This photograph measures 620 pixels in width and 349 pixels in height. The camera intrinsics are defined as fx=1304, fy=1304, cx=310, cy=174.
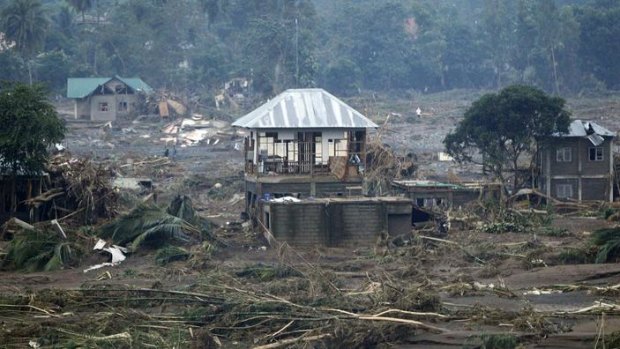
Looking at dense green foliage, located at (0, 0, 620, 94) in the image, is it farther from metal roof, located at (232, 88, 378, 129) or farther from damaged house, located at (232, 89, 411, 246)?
damaged house, located at (232, 89, 411, 246)

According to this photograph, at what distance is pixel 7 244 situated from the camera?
3547 cm

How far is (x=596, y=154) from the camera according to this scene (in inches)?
1918

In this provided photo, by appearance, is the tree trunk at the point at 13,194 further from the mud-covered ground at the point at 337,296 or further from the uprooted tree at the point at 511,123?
the uprooted tree at the point at 511,123

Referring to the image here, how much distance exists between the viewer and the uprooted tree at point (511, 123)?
48.4 m

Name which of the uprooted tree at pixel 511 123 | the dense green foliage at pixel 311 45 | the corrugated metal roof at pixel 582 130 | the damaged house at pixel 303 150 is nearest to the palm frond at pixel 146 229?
the damaged house at pixel 303 150

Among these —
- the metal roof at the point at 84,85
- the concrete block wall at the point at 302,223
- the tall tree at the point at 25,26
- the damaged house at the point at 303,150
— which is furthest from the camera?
the tall tree at the point at 25,26

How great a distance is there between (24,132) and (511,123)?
62.2 feet

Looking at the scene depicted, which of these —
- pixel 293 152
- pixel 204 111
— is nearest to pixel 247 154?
pixel 293 152

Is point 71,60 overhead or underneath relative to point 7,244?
overhead

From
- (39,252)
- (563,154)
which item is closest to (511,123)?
(563,154)

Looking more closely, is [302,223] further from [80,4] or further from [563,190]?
[80,4]

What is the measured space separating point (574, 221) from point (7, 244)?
18624 mm

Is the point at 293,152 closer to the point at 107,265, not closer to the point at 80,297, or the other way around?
the point at 107,265

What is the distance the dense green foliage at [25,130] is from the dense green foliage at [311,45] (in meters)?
45.8
